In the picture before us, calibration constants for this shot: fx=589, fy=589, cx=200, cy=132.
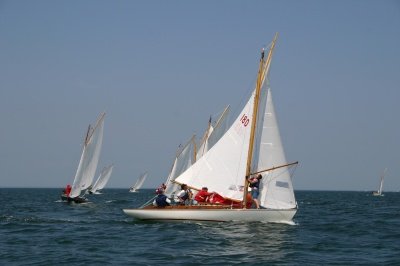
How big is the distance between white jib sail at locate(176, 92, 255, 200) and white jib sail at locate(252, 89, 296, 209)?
116 cm

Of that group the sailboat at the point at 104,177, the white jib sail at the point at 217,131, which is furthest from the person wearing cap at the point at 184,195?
the sailboat at the point at 104,177

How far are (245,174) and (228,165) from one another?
1.12m

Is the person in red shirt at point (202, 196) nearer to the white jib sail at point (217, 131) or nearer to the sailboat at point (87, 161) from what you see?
the white jib sail at point (217, 131)

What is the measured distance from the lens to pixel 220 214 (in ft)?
104

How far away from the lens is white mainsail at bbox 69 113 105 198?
62281 millimetres

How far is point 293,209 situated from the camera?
3222 cm

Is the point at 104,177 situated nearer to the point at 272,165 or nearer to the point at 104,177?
the point at 104,177

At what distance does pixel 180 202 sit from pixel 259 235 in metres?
8.41

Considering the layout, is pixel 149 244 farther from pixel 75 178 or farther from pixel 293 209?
pixel 75 178

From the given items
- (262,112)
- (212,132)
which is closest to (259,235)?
(262,112)

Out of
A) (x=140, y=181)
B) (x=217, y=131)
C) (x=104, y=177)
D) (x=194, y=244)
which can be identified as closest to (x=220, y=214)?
(x=194, y=244)

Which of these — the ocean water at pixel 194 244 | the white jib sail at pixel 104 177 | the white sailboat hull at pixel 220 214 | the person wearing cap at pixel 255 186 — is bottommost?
the ocean water at pixel 194 244

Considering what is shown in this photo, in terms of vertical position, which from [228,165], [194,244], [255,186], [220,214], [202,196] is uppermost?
[228,165]

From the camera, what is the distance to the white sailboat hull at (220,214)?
103 feet
